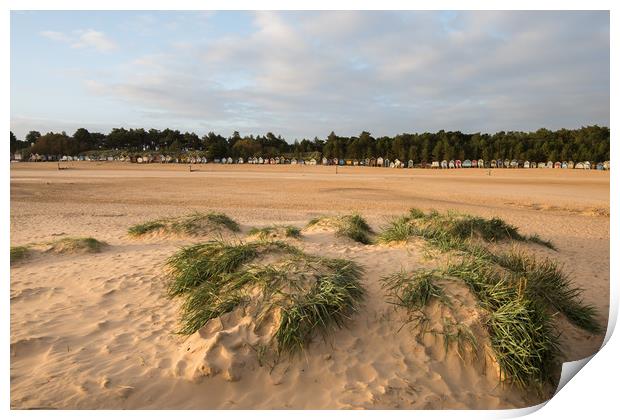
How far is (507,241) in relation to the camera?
941 centimetres

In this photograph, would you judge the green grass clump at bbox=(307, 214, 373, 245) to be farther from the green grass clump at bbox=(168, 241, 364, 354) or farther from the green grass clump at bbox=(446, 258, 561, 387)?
the green grass clump at bbox=(446, 258, 561, 387)

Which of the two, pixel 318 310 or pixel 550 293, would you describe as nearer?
pixel 318 310

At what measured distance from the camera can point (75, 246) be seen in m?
7.99

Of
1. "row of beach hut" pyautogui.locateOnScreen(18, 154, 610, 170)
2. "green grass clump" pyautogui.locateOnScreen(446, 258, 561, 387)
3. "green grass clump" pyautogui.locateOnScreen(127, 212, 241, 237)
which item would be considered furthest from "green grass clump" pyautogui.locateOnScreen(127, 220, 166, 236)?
"row of beach hut" pyautogui.locateOnScreen(18, 154, 610, 170)

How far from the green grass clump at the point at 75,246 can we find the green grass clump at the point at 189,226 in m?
1.45

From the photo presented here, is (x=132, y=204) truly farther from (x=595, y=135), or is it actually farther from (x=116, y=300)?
(x=595, y=135)

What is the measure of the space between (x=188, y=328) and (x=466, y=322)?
10.2 feet

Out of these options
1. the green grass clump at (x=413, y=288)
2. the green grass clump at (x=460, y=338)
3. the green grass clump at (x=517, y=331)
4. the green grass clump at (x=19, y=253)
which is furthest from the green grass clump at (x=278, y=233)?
the green grass clump at (x=460, y=338)

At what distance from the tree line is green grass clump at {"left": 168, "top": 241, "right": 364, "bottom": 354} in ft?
183

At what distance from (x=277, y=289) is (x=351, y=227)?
4.78 metres

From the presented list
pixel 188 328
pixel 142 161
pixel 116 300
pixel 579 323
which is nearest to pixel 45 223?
pixel 116 300

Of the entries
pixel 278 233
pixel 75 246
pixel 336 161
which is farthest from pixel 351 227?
pixel 336 161

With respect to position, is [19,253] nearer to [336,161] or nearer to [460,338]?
[460,338]

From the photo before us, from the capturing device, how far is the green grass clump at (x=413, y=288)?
4.59 meters
